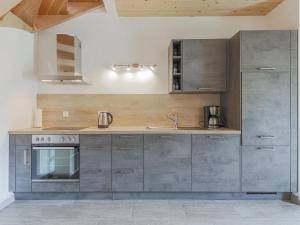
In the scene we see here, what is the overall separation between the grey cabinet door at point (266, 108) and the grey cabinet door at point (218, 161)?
0.66 ft

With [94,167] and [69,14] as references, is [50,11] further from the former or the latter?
[94,167]

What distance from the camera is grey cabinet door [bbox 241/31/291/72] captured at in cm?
337

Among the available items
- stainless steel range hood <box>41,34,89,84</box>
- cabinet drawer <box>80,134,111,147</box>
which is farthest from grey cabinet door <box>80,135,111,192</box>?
stainless steel range hood <box>41,34,89,84</box>

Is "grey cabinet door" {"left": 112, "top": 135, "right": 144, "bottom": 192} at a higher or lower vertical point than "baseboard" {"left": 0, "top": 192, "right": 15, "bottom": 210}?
higher

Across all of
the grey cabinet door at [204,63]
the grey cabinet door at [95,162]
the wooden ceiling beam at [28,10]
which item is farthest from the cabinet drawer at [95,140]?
the wooden ceiling beam at [28,10]

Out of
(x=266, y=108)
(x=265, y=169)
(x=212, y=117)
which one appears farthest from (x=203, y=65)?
(x=265, y=169)

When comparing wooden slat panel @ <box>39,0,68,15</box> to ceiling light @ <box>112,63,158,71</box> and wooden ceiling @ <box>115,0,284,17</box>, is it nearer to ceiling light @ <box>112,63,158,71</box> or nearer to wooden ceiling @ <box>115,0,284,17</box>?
wooden ceiling @ <box>115,0,284,17</box>

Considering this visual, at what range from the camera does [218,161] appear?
3.45 meters

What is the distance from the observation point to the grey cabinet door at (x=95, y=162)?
3.47 m

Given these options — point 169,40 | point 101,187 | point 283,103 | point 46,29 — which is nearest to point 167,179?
point 101,187

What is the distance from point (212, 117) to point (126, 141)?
1.29 meters

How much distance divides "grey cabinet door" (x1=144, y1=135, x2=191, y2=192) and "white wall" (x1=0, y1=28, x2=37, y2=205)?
1670mm

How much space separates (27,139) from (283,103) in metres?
3.12

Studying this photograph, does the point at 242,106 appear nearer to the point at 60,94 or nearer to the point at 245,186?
the point at 245,186
